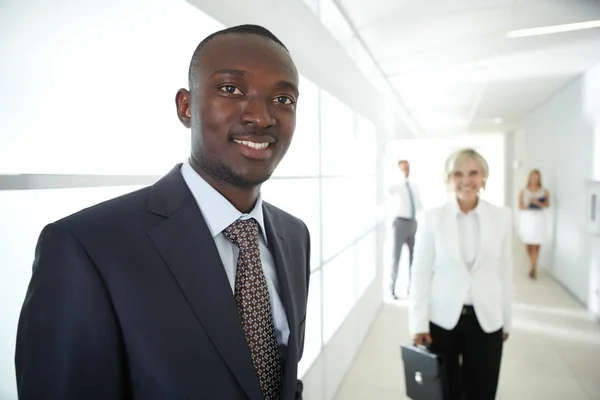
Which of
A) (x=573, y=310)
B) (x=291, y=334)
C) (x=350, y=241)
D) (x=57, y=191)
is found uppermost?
(x=57, y=191)

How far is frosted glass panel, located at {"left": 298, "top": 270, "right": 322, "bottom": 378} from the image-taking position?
210 centimetres

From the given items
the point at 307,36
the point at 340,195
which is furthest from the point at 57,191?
the point at 340,195

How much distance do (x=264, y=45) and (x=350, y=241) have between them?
249cm

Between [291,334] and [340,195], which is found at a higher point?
[340,195]

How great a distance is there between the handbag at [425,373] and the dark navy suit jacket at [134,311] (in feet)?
4.20

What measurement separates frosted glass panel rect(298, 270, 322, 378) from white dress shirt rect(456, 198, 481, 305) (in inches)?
33.8

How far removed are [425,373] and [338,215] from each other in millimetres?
1309

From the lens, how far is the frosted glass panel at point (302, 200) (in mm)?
1750

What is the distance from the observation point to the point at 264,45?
2.52ft

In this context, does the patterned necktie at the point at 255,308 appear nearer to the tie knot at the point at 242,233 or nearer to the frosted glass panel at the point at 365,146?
the tie knot at the point at 242,233

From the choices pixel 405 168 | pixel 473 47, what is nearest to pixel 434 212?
pixel 473 47

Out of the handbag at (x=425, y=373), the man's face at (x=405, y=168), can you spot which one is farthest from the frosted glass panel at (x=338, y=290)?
the man's face at (x=405, y=168)

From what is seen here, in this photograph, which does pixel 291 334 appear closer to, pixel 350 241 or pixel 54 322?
pixel 54 322

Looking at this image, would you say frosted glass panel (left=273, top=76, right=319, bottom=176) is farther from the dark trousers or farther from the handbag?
the dark trousers
